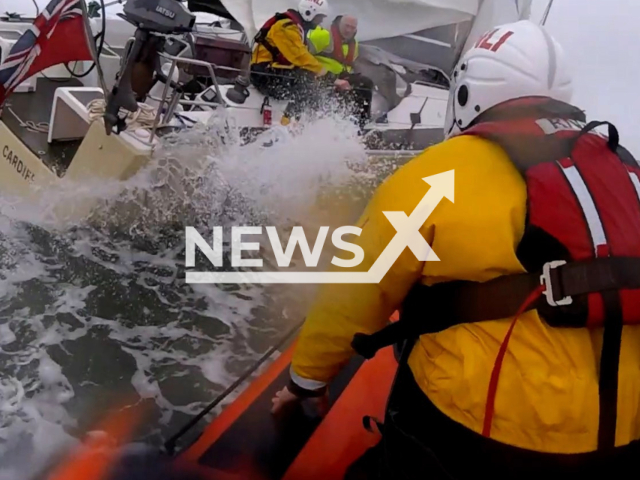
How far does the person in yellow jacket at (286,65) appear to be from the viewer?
139 inches

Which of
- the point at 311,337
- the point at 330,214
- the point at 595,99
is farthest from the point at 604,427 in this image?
the point at 595,99

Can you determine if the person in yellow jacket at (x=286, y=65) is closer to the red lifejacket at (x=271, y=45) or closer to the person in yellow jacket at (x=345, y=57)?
the red lifejacket at (x=271, y=45)

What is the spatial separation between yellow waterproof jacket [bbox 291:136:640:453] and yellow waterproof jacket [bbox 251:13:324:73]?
2923 millimetres

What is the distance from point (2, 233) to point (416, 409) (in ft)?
6.86

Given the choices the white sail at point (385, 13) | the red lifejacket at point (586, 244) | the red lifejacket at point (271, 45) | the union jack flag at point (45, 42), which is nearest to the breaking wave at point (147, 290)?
the union jack flag at point (45, 42)

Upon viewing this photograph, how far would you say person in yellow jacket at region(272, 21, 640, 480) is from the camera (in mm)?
795

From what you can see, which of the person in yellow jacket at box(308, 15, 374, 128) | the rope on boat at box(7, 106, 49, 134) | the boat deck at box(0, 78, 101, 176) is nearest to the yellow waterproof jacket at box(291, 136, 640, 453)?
the boat deck at box(0, 78, 101, 176)

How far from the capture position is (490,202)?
81 cm

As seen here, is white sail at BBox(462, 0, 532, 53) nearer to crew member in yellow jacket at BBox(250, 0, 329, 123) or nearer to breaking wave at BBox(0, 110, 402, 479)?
crew member in yellow jacket at BBox(250, 0, 329, 123)

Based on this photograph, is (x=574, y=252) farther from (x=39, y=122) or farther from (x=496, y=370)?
(x=39, y=122)

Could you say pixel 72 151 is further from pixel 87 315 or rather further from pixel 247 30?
pixel 247 30

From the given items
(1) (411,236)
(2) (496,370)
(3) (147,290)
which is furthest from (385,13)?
(2) (496,370)

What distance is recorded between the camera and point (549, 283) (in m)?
0.78

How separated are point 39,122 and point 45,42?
0.72m
